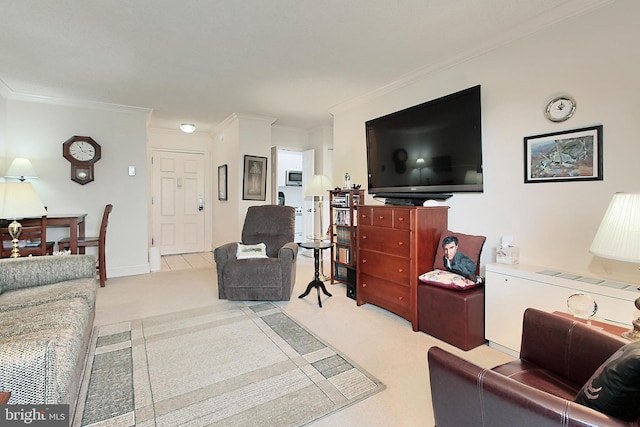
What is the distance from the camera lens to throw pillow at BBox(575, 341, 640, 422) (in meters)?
0.82

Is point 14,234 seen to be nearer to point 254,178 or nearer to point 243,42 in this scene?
point 243,42

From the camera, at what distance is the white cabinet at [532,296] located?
1.81 m

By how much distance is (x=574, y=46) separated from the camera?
2.15 m

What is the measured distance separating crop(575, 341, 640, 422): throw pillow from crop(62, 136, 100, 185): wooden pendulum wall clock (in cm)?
526

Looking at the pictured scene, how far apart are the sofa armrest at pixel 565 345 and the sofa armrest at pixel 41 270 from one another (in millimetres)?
2918

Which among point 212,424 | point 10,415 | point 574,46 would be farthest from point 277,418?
point 574,46

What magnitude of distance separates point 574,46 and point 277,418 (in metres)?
2.94

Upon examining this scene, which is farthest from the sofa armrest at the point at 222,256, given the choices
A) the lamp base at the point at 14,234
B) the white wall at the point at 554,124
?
the white wall at the point at 554,124

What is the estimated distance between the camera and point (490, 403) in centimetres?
96

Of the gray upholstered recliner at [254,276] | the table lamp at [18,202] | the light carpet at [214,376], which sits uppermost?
the table lamp at [18,202]

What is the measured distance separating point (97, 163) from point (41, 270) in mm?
Result: 2578

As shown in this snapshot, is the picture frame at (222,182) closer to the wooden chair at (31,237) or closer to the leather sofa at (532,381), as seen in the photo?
the wooden chair at (31,237)

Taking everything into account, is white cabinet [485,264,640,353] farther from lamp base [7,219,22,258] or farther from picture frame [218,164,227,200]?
picture frame [218,164,227,200]

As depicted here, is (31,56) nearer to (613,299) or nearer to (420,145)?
(420,145)
